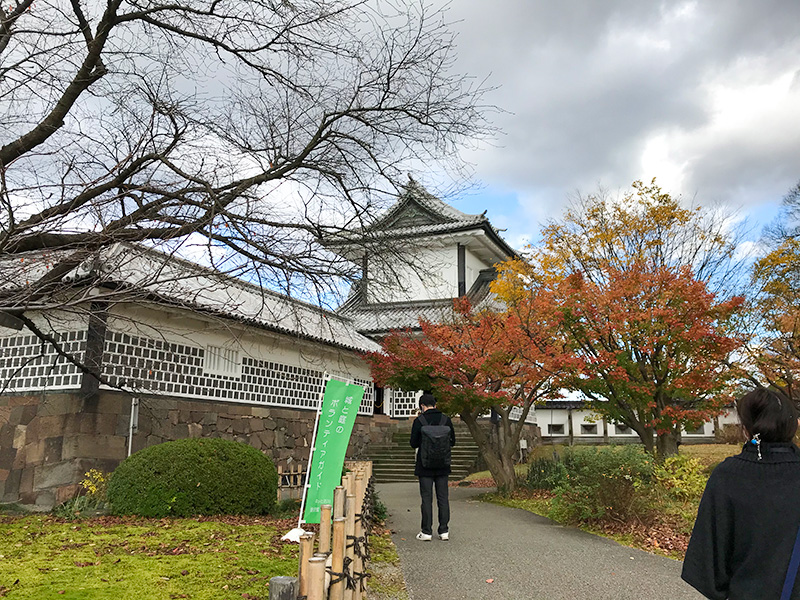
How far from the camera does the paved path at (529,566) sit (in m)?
5.30

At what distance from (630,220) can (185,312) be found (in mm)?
11579

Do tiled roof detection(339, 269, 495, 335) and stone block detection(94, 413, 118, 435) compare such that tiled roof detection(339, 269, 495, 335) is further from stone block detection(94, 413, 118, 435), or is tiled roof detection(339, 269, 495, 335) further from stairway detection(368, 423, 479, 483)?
stone block detection(94, 413, 118, 435)

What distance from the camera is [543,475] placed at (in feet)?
39.9

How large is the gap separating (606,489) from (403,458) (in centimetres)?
1054

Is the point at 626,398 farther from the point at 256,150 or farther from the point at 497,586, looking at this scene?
the point at 256,150

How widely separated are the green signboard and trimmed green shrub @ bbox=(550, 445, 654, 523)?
418cm

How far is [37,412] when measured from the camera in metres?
9.90

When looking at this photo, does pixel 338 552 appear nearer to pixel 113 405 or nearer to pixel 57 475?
pixel 57 475

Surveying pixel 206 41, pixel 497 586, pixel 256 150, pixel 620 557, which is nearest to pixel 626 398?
pixel 620 557

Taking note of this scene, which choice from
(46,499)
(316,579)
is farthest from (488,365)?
(316,579)

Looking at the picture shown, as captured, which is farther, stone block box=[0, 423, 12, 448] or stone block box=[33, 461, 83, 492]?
stone block box=[0, 423, 12, 448]

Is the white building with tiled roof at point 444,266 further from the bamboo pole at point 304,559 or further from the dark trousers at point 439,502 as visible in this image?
the bamboo pole at point 304,559

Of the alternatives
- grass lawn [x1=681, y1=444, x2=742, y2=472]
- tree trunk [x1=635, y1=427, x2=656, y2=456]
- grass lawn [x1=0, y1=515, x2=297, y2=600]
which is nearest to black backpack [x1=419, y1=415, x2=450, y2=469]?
grass lawn [x1=0, y1=515, x2=297, y2=600]

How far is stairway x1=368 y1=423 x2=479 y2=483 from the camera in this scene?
56.4ft
